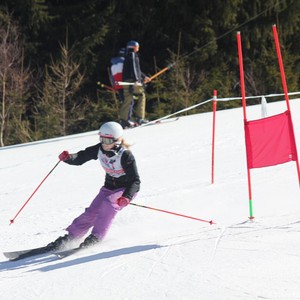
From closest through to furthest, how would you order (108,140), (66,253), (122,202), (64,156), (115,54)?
1. (122,202)
2. (66,253)
3. (108,140)
4. (64,156)
5. (115,54)

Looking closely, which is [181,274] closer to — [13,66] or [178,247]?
[178,247]

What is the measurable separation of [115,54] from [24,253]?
1750cm

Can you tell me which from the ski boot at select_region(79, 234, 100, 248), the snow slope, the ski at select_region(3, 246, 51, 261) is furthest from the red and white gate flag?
the ski at select_region(3, 246, 51, 261)

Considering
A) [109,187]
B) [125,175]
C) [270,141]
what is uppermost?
[270,141]

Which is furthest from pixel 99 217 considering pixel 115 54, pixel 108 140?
pixel 115 54

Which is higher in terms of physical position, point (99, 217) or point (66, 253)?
point (99, 217)

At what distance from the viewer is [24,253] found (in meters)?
6.49

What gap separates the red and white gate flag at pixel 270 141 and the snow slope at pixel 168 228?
2.09 feet

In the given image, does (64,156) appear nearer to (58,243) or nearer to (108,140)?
(108,140)

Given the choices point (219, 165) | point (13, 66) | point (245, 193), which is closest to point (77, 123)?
point (13, 66)

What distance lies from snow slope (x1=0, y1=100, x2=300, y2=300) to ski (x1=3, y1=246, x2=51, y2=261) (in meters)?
0.08

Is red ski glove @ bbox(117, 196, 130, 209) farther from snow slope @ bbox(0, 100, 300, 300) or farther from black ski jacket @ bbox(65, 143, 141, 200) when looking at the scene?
snow slope @ bbox(0, 100, 300, 300)

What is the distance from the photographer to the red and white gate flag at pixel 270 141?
684cm

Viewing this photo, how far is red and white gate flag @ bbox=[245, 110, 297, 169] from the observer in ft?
22.4
